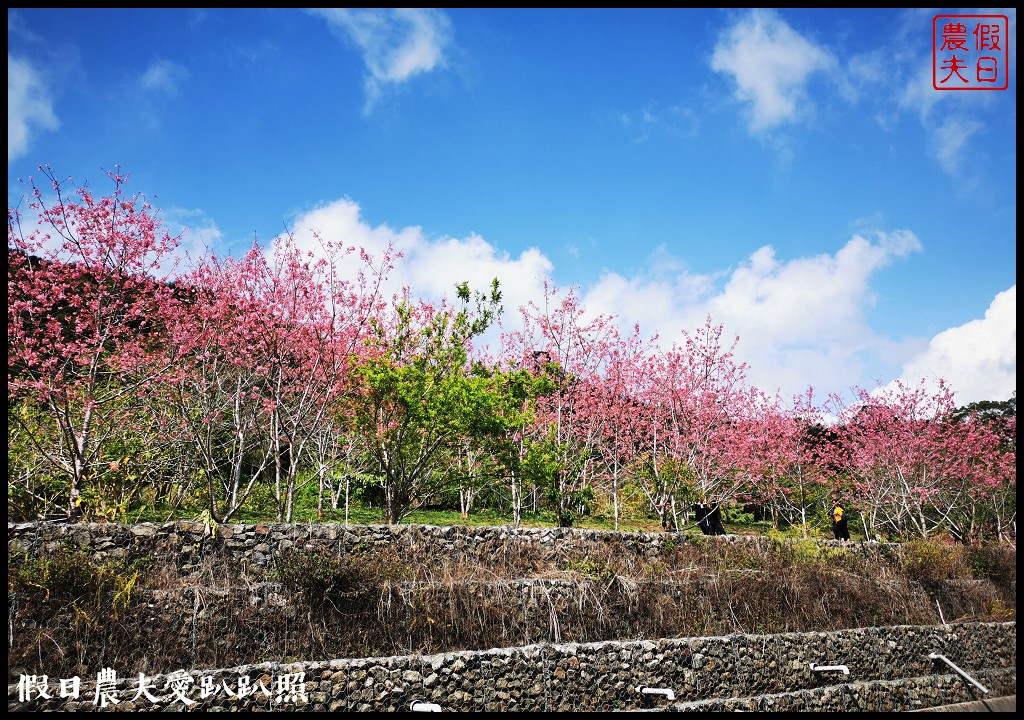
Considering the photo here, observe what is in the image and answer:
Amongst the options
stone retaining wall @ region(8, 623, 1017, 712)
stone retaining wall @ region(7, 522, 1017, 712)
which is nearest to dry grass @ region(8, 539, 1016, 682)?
stone retaining wall @ region(7, 522, 1017, 712)

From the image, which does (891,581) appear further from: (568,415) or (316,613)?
(316,613)

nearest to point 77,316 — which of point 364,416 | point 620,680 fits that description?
point 364,416

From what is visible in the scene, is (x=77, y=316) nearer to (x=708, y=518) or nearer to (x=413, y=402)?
(x=413, y=402)

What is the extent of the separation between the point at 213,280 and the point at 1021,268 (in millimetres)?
10780

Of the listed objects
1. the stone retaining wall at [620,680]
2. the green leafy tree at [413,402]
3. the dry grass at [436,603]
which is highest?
the green leafy tree at [413,402]

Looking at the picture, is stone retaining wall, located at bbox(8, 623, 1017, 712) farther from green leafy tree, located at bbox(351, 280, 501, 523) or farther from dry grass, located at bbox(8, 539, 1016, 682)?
green leafy tree, located at bbox(351, 280, 501, 523)

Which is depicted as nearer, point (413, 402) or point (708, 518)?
point (413, 402)

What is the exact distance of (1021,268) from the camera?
4.88 m

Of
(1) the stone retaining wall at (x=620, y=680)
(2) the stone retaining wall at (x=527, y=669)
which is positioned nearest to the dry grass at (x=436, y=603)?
(2) the stone retaining wall at (x=527, y=669)

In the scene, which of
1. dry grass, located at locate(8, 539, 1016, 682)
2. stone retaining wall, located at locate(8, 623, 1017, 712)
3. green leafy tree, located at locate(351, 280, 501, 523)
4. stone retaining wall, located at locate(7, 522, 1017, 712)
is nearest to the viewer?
stone retaining wall, located at locate(8, 623, 1017, 712)

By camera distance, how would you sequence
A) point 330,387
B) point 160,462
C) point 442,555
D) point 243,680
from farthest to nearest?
1. point 160,462
2. point 330,387
3. point 442,555
4. point 243,680

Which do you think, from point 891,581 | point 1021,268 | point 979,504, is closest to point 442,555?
point 1021,268

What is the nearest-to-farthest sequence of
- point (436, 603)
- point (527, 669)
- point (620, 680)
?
1. point (527, 669)
2. point (620, 680)
3. point (436, 603)

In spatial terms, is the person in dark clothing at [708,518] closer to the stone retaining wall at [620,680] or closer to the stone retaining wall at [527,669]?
the stone retaining wall at [527,669]
